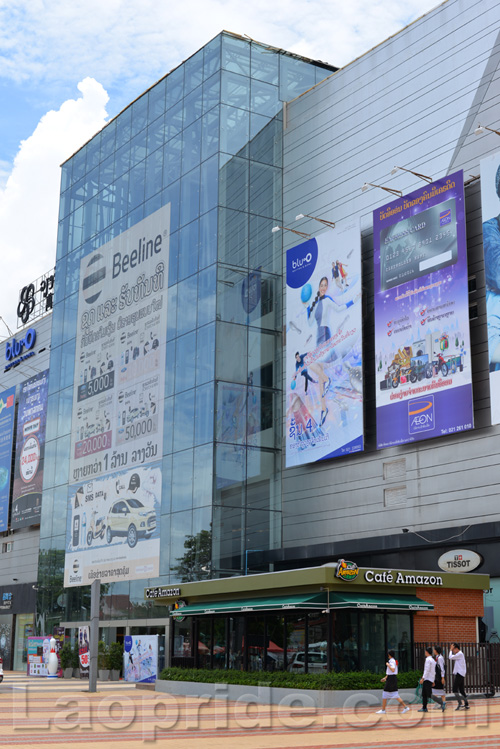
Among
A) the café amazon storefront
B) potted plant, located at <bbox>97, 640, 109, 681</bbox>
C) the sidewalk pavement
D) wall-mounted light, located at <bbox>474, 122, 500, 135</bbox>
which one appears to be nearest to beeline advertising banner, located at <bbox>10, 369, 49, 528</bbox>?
potted plant, located at <bbox>97, 640, 109, 681</bbox>

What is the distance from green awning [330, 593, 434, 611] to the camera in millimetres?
28672

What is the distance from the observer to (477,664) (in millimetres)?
29000

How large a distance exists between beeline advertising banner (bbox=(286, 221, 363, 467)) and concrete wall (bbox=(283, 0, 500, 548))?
0.74m

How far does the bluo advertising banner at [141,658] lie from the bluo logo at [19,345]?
111ft

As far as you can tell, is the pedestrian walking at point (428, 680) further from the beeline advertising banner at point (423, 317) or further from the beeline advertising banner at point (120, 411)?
the beeline advertising banner at point (120, 411)

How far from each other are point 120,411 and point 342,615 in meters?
23.6

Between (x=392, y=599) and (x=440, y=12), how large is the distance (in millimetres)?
24197

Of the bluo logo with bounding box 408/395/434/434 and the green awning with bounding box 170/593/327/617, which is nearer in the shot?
the green awning with bounding box 170/593/327/617

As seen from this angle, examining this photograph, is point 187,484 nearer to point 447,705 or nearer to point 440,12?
point 447,705

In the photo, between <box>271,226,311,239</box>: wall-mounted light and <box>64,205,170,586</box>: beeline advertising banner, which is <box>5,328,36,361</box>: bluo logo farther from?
<box>271,226,311,239</box>: wall-mounted light

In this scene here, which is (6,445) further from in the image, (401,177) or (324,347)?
(401,177)

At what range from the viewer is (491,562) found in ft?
105

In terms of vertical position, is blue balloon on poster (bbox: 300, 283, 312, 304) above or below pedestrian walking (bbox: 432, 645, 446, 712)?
above

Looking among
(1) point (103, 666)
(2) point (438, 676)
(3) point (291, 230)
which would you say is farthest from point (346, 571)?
(1) point (103, 666)
